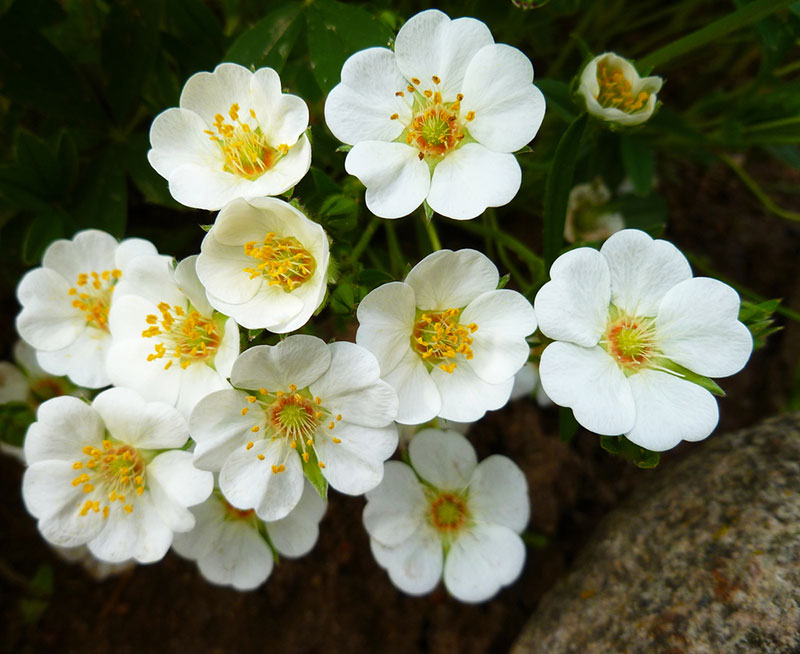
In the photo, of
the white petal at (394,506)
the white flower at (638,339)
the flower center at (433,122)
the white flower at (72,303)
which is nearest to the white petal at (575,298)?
the white flower at (638,339)

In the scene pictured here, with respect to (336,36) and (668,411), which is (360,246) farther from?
(668,411)

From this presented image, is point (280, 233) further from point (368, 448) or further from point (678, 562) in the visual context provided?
point (678, 562)

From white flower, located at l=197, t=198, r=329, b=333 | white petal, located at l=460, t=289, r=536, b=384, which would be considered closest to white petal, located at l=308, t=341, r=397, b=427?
white flower, located at l=197, t=198, r=329, b=333

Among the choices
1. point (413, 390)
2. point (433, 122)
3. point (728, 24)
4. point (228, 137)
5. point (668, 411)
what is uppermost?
point (228, 137)

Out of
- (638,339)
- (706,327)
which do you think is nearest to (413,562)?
(638,339)

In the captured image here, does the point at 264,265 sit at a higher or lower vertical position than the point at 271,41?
lower

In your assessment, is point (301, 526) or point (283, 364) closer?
point (283, 364)
